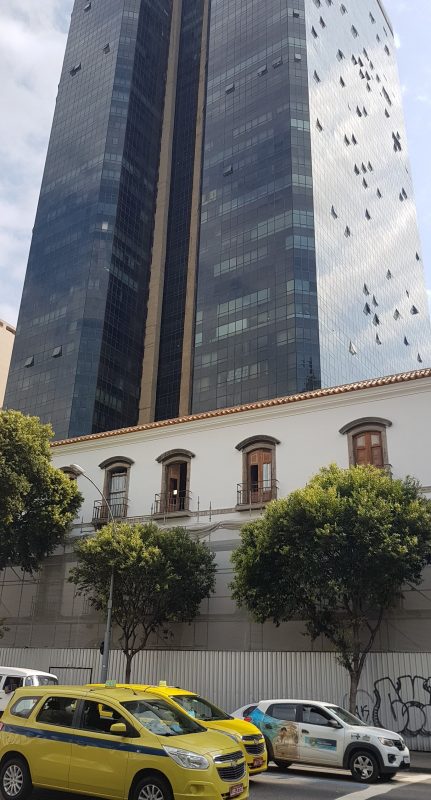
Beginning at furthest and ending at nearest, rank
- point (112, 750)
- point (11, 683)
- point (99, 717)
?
1. point (11, 683)
2. point (99, 717)
3. point (112, 750)

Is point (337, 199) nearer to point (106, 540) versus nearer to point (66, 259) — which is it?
point (66, 259)

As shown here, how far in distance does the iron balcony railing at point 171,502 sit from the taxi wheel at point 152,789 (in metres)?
19.7

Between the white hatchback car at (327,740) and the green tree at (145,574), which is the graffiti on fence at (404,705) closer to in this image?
the white hatchback car at (327,740)

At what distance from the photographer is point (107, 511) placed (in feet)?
102

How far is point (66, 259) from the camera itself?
8306 centimetres

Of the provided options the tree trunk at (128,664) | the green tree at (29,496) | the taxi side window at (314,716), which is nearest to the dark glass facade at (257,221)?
the green tree at (29,496)

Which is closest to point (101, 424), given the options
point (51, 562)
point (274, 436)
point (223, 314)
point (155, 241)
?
point (223, 314)

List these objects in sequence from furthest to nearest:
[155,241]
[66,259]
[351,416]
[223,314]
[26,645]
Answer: [155,241] → [66,259] → [223,314] → [26,645] → [351,416]

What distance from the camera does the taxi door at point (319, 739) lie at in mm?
14797

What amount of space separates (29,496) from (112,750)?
65.6 ft

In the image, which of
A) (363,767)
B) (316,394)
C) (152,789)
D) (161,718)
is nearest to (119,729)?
(161,718)

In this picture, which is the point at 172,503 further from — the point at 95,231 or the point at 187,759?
the point at 95,231

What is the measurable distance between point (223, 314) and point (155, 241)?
934 inches

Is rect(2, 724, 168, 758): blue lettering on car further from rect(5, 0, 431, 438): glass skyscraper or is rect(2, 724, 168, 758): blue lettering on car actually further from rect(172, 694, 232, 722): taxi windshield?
rect(5, 0, 431, 438): glass skyscraper
